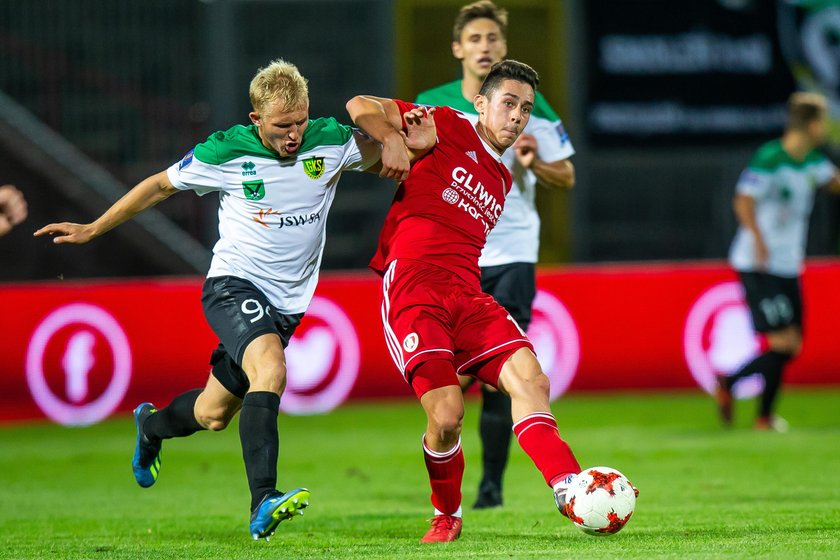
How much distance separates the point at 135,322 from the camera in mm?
12219

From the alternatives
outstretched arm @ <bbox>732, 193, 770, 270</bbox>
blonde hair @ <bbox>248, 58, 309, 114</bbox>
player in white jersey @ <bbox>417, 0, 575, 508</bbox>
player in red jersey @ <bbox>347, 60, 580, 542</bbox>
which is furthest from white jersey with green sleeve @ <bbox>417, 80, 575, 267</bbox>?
outstretched arm @ <bbox>732, 193, 770, 270</bbox>

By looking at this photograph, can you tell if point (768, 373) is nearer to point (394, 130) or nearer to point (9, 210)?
point (394, 130)

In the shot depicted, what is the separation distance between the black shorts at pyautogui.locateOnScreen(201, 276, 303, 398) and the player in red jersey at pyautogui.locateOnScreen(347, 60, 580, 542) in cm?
50

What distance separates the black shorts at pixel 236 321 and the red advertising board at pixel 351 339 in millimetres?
5632

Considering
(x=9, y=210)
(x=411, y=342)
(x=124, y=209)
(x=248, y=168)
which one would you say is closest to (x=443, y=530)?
(x=411, y=342)

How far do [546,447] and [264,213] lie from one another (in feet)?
5.35

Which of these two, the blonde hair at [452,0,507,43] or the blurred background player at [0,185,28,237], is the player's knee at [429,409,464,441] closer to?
the blurred background player at [0,185,28,237]

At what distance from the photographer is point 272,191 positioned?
20.2 feet

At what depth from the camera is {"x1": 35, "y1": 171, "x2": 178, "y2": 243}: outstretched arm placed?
6133mm

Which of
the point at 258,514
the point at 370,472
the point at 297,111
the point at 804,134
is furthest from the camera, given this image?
the point at 804,134

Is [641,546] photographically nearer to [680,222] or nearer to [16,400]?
[16,400]

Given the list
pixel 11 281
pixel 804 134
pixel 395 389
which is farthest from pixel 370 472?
pixel 11 281

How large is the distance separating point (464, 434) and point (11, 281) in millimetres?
5586

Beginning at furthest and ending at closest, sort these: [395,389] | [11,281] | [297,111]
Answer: [11,281]
[395,389]
[297,111]
